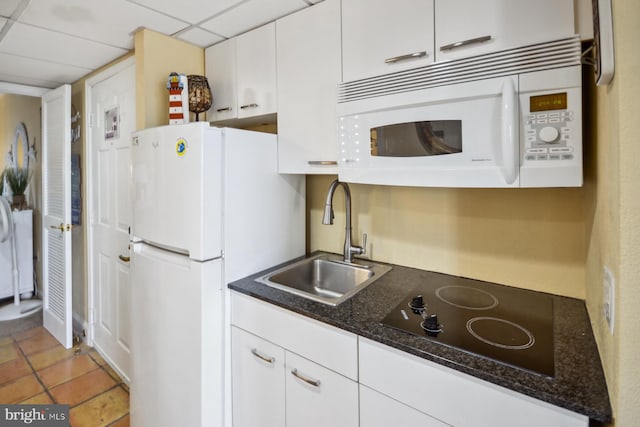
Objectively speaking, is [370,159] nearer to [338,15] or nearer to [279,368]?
[338,15]

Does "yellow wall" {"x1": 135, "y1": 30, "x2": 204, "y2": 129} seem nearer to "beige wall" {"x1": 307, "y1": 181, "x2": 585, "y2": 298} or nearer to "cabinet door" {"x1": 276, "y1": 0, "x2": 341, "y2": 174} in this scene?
"cabinet door" {"x1": 276, "y1": 0, "x2": 341, "y2": 174}

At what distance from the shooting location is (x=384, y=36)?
1270 mm

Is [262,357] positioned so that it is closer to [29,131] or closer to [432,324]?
[432,324]

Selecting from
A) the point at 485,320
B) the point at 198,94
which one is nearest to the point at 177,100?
the point at 198,94

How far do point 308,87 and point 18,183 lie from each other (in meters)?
3.73

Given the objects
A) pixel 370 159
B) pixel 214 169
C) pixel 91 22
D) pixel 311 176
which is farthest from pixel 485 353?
pixel 91 22

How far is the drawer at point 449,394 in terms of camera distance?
2.52ft

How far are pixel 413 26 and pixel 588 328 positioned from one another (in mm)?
1185

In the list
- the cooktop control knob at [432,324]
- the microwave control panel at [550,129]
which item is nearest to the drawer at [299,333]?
the cooktop control knob at [432,324]

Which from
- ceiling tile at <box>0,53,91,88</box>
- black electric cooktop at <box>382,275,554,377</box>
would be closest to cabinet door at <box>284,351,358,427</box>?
black electric cooktop at <box>382,275,554,377</box>

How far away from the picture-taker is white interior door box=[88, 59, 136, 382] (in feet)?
7.08

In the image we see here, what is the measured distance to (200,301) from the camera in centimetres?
135

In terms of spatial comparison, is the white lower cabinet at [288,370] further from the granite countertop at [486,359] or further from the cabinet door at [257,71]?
the cabinet door at [257,71]

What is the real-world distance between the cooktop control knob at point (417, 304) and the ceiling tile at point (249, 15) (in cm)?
139
